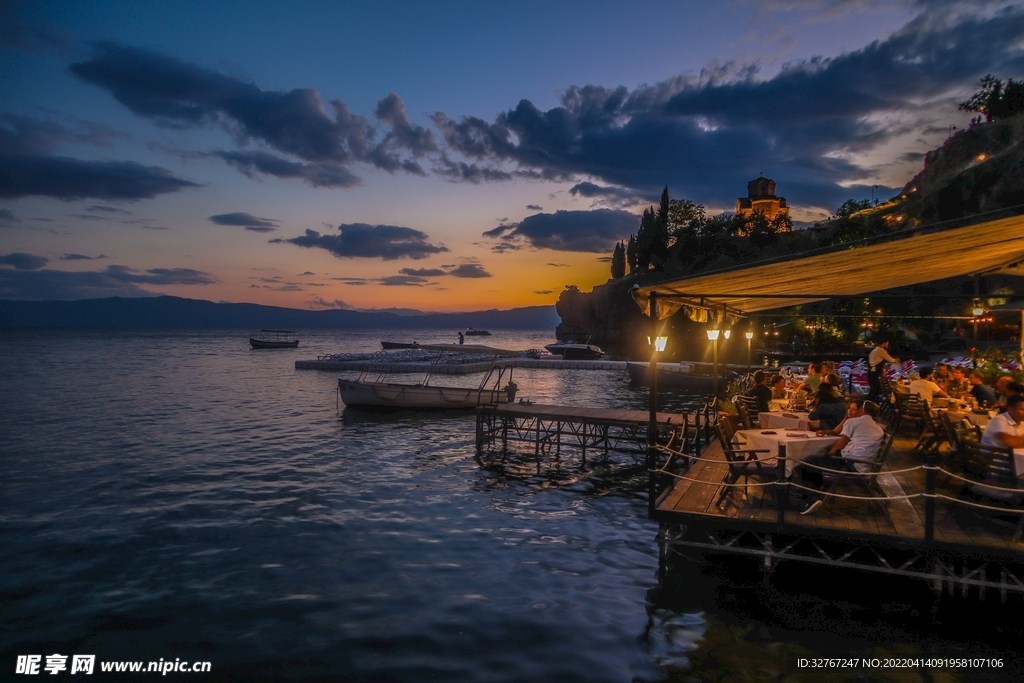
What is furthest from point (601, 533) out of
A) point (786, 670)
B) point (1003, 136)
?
point (1003, 136)

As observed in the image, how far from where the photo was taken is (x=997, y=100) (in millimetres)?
66938

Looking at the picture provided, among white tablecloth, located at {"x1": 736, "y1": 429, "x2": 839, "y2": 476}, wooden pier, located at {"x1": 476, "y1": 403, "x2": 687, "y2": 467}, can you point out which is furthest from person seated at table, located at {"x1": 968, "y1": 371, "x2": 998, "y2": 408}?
wooden pier, located at {"x1": 476, "y1": 403, "x2": 687, "y2": 467}

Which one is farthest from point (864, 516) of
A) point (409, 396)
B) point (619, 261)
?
point (619, 261)

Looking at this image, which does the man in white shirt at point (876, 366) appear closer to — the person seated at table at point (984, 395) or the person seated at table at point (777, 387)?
the person seated at table at point (777, 387)

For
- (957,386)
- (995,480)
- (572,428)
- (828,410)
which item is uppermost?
(957,386)

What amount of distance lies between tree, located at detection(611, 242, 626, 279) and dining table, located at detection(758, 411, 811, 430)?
396 feet

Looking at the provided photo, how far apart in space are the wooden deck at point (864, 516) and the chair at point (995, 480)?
17 cm

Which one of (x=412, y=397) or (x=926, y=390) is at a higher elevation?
(x=926, y=390)

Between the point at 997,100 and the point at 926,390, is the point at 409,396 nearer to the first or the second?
the point at 926,390

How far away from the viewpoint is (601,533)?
40.0ft

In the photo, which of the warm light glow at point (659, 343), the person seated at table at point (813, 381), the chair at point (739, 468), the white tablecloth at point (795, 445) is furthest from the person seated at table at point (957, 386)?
the warm light glow at point (659, 343)

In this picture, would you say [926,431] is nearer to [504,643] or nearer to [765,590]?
[765,590]

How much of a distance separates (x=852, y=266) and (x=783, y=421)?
4.30 meters

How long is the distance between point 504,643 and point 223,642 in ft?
14.0
